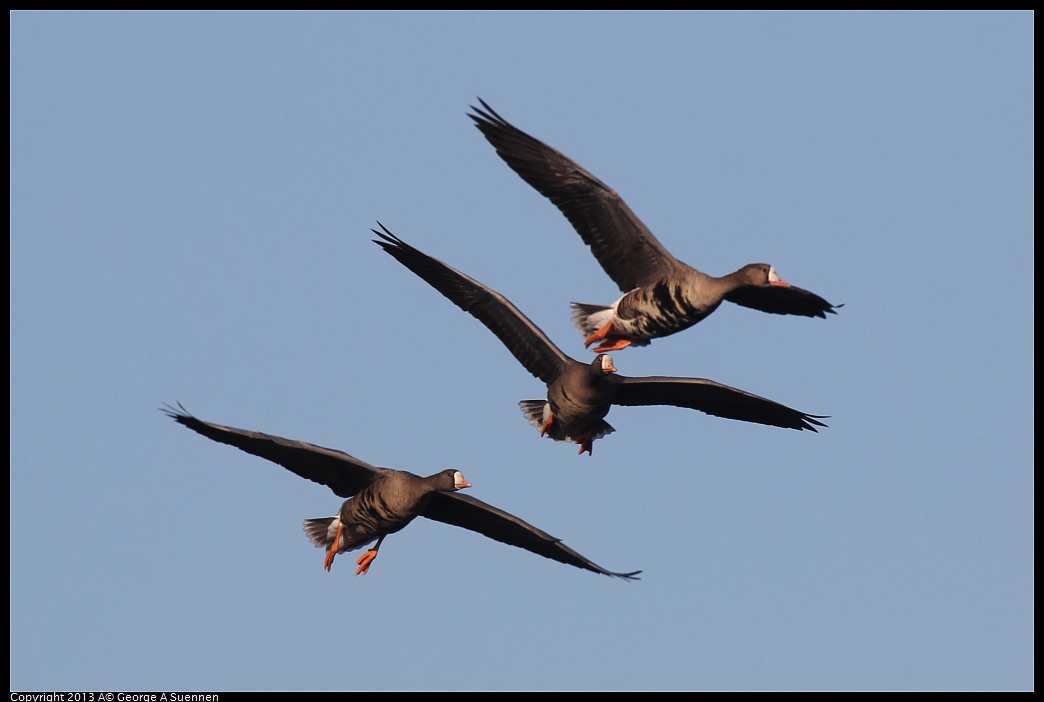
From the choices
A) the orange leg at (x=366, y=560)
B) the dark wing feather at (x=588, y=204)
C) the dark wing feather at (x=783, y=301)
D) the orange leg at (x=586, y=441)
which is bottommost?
the orange leg at (x=366, y=560)

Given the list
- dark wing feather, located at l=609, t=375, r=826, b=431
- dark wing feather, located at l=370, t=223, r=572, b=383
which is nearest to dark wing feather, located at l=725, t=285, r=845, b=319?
dark wing feather, located at l=609, t=375, r=826, b=431

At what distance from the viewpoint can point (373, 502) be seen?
17.5m

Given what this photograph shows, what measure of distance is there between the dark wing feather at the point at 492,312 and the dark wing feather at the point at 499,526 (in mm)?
1947

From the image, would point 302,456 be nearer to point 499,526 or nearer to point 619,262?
point 499,526

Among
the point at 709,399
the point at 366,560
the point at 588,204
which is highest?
the point at 588,204

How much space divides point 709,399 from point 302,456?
521cm

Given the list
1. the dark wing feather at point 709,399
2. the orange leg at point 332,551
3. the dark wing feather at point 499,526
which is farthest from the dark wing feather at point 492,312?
the orange leg at point 332,551

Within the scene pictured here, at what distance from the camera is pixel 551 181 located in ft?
59.0

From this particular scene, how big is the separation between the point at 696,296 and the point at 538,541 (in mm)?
3677

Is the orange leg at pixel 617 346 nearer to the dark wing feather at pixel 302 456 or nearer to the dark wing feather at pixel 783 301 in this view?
the dark wing feather at pixel 783 301

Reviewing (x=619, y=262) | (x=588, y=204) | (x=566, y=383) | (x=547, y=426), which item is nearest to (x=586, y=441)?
(x=547, y=426)

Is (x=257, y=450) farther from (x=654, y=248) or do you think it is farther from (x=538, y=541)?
(x=654, y=248)

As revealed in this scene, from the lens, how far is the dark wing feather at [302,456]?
54.4 ft

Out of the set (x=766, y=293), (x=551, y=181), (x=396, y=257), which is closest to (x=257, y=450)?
(x=396, y=257)
